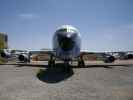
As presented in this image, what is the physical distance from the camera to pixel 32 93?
1071cm

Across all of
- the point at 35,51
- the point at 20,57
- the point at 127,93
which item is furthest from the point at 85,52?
the point at 127,93

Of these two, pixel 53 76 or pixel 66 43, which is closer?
pixel 53 76

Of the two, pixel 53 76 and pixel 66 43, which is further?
pixel 66 43

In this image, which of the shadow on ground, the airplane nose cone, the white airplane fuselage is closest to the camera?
the shadow on ground

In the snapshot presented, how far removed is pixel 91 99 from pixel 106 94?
4.45ft

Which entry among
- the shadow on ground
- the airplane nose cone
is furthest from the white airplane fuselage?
the shadow on ground

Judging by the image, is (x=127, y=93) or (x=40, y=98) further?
(x=127, y=93)

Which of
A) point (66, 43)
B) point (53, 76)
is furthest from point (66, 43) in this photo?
point (53, 76)

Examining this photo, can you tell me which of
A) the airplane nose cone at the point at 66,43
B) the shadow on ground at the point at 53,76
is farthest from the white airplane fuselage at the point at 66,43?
the shadow on ground at the point at 53,76

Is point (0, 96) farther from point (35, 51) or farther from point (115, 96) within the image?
point (35, 51)

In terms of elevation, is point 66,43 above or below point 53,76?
above

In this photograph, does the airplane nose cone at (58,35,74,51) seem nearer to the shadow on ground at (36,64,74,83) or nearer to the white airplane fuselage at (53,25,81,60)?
the white airplane fuselage at (53,25,81,60)

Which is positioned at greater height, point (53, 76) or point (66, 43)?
point (66, 43)

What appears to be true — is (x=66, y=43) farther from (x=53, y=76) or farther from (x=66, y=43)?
(x=53, y=76)
